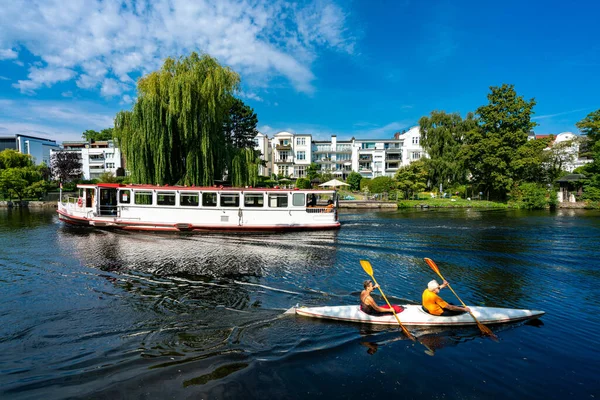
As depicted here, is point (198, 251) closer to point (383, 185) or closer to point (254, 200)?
point (254, 200)

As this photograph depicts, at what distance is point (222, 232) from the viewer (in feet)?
88.1

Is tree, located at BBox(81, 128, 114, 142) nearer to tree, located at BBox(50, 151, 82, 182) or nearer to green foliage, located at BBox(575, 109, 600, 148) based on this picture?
tree, located at BBox(50, 151, 82, 182)

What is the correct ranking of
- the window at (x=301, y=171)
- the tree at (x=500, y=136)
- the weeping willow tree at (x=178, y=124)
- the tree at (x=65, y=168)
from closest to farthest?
the weeping willow tree at (x=178, y=124) < the tree at (x=500, y=136) < the tree at (x=65, y=168) < the window at (x=301, y=171)

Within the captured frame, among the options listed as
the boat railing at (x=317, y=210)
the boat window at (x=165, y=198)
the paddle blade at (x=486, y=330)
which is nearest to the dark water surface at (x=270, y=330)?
the paddle blade at (x=486, y=330)

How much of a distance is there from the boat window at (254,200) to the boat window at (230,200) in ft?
2.13

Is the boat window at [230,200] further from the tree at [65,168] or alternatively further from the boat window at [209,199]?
the tree at [65,168]

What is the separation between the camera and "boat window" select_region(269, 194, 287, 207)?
27.2 m

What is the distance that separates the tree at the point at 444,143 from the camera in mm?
59969

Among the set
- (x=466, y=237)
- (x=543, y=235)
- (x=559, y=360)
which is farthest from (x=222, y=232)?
(x=543, y=235)

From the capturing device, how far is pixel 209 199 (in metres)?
27.2

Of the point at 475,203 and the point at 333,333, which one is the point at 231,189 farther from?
the point at 475,203

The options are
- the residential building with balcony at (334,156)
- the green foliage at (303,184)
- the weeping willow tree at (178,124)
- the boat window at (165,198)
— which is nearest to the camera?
the boat window at (165,198)

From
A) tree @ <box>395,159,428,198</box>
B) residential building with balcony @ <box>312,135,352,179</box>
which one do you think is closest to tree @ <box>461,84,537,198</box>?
tree @ <box>395,159,428,198</box>

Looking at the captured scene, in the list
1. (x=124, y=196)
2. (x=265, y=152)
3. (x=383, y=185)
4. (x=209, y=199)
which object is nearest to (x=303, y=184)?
(x=383, y=185)
